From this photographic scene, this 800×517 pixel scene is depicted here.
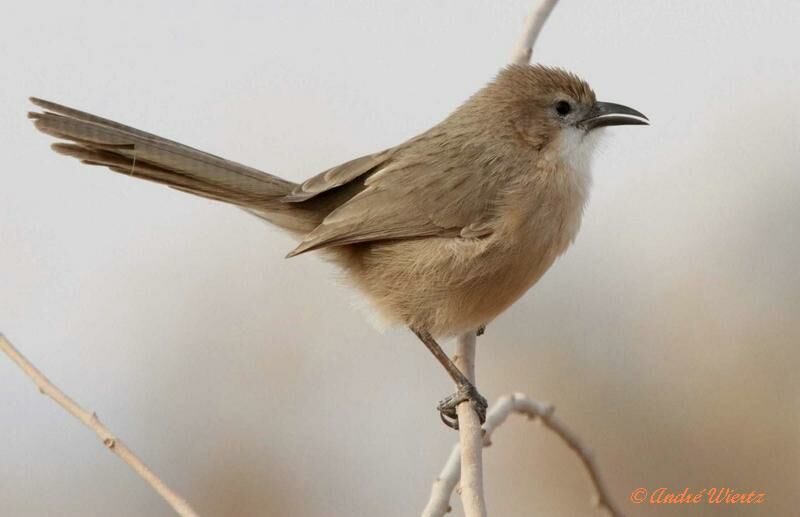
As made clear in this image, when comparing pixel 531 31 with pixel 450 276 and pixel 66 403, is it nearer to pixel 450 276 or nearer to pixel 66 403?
pixel 450 276

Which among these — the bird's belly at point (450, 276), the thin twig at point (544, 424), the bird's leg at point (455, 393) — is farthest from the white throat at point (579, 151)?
the thin twig at point (544, 424)

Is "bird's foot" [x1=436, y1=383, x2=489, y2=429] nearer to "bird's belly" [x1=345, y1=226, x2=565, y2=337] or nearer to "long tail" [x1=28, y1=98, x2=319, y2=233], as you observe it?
"bird's belly" [x1=345, y1=226, x2=565, y2=337]

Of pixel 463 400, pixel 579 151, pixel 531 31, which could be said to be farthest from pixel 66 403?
pixel 531 31

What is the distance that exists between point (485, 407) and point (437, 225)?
833 mm

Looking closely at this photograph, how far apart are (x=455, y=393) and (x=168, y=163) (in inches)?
62.5

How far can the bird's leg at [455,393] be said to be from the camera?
4.83 metres

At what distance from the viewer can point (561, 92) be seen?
Result: 5.36 m

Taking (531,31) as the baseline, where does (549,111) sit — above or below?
below

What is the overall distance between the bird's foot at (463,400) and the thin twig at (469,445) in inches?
2.1

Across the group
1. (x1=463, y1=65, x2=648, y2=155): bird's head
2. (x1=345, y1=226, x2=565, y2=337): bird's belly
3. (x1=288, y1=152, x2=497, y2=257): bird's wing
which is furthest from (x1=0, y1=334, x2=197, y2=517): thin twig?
(x1=463, y1=65, x2=648, y2=155): bird's head

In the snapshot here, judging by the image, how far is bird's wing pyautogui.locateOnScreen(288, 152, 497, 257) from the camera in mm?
5070

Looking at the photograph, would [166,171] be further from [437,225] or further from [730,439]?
[730,439]

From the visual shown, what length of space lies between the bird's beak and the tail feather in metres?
1.41

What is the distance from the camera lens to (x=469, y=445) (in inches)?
162
